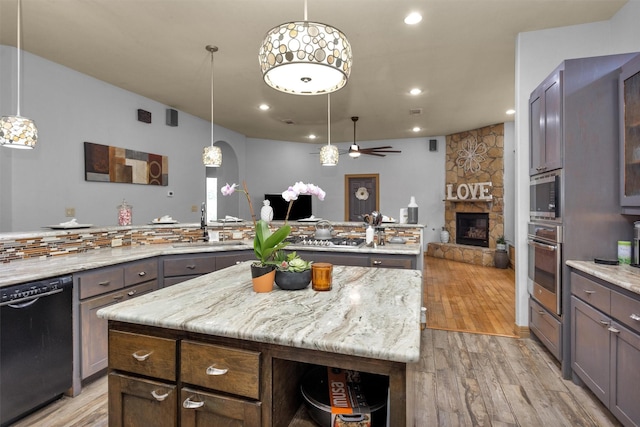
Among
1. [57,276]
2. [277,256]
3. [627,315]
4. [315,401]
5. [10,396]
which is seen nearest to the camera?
[315,401]

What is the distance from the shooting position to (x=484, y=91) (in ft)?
15.4

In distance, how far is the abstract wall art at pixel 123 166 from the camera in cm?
407

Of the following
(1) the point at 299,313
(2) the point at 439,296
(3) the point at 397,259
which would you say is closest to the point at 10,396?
(1) the point at 299,313

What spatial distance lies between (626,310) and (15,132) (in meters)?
3.71

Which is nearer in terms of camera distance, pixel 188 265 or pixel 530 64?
pixel 530 64

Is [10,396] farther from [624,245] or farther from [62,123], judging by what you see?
[624,245]

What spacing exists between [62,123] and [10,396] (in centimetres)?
303

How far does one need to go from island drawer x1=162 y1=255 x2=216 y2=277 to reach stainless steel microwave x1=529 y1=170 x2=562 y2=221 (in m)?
2.99

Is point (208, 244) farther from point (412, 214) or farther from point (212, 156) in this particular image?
point (412, 214)

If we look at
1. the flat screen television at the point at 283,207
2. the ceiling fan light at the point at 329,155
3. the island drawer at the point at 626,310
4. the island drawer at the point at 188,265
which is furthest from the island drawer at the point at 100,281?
the flat screen television at the point at 283,207

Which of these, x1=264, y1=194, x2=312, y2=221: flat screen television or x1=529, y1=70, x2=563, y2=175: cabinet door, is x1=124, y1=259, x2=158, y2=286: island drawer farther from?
x1=264, y1=194, x2=312, y2=221: flat screen television

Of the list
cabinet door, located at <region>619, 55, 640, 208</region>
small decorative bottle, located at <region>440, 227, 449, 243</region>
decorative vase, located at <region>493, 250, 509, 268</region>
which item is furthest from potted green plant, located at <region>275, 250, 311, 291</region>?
small decorative bottle, located at <region>440, 227, 449, 243</region>

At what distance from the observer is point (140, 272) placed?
280cm

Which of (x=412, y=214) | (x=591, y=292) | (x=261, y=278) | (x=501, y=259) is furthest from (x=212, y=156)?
(x=501, y=259)
